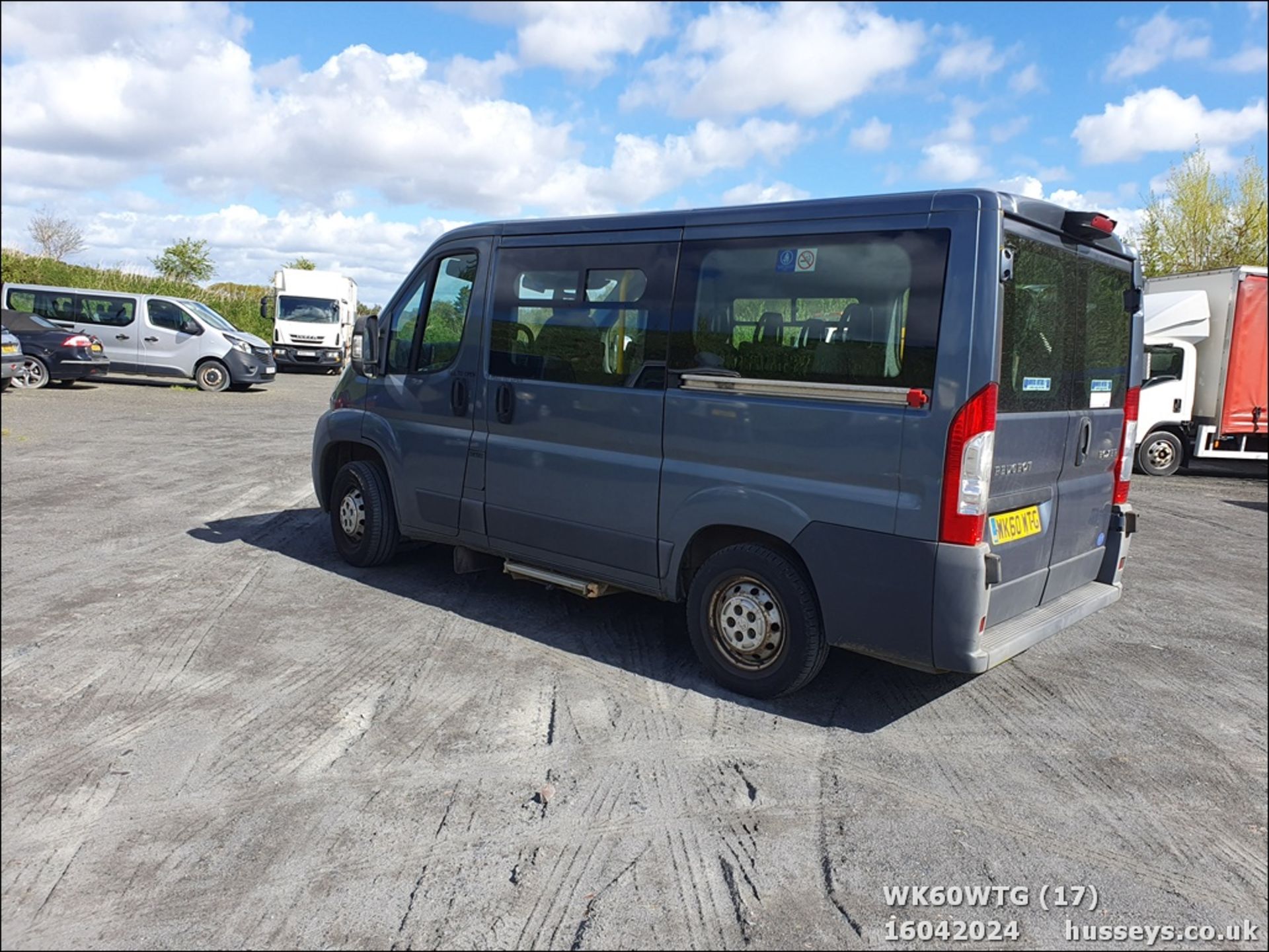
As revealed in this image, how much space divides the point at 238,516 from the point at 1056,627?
6301mm

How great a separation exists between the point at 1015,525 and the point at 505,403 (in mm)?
2875

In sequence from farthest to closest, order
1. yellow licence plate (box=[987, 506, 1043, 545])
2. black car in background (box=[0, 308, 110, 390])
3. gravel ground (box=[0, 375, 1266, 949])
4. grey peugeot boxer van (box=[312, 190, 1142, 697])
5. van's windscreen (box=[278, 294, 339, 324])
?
van's windscreen (box=[278, 294, 339, 324]), black car in background (box=[0, 308, 110, 390]), yellow licence plate (box=[987, 506, 1043, 545]), grey peugeot boxer van (box=[312, 190, 1142, 697]), gravel ground (box=[0, 375, 1266, 949])

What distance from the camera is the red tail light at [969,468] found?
152 inches

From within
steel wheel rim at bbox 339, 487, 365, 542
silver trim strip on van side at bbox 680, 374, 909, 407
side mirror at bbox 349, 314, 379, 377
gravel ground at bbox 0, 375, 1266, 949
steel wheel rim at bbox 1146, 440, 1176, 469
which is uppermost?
side mirror at bbox 349, 314, 379, 377

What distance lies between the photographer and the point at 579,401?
5.27 metres

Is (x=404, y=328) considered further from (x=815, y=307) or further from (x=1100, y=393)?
(x=1100, y=393)

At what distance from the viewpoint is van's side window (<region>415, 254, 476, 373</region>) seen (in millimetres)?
5988

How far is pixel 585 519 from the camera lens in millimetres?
5273

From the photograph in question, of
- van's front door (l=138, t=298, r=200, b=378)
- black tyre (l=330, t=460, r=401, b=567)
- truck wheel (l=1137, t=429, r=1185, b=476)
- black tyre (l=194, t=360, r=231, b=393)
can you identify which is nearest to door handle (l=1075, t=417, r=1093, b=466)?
black tyre (l=330, t=460, r=401, b=567)

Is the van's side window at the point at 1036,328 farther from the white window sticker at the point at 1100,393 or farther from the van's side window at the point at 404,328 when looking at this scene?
the van's side window at the point at 404,328

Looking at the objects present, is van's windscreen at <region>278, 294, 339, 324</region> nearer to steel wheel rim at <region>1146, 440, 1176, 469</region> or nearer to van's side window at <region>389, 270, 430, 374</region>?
steel wheel rim at <region>1146, 440, 1176, 469</region>

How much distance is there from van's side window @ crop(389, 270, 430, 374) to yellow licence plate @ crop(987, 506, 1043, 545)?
385cm

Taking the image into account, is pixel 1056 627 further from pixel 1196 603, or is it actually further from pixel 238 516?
pixel 238 516

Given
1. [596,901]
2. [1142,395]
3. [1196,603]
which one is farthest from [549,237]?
[1142,395]
